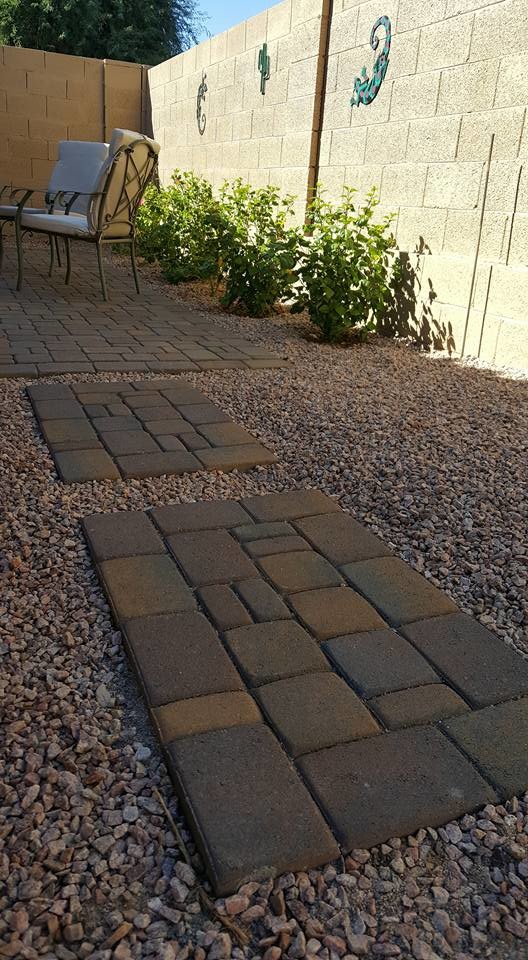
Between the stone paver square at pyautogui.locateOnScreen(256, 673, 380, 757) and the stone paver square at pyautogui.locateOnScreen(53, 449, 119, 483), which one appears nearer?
the stone paver square at pyautogui.locateOnScreen(256, 673, 380, 757)

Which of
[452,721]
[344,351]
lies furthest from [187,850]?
[344,351]

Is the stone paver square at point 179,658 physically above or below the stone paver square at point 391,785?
above

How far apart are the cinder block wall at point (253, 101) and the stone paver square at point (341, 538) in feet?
13.1

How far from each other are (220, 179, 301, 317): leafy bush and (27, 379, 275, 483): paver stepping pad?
5.66ft

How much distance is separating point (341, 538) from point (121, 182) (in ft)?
13.1

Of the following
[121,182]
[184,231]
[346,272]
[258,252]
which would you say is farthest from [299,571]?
[184,231]

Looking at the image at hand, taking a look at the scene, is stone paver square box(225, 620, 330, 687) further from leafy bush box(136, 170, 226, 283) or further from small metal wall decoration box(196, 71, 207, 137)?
small metal wall decoration box(196, 71, 207, 137)

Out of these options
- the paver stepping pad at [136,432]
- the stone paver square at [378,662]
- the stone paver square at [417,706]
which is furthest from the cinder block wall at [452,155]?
the stone paver square at [417,706]

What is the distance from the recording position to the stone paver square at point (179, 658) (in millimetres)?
1452

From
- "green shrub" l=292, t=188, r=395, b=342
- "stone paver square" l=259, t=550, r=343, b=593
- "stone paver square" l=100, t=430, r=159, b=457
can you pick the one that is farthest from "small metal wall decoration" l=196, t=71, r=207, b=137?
"stone paver square" l=259, t=550, r=343, b=593

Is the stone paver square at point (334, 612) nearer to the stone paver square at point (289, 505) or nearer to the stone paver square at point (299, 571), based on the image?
the stone paver square at point (299, 571)

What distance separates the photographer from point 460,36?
3.99 m

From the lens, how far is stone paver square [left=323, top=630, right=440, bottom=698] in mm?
1502

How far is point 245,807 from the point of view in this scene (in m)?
1.18
